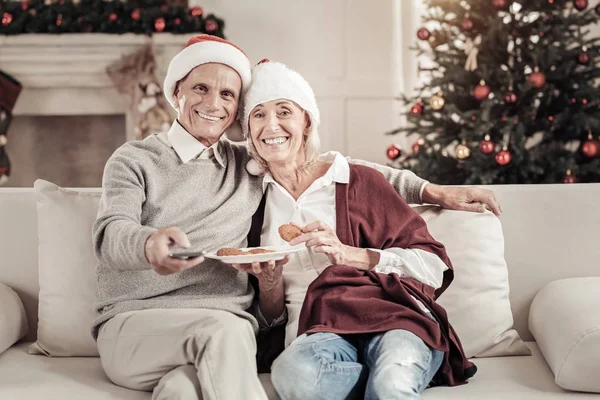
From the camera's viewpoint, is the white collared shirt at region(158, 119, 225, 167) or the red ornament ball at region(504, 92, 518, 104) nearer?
the white collared shirt at region(158, 119, 225, 167)

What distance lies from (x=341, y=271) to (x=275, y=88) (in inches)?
20.8

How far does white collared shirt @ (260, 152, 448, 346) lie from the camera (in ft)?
6.29

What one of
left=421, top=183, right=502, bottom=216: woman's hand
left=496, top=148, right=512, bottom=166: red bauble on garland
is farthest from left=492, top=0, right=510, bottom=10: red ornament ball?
left=421, top=183, right=502, bottom=216: woman's hand

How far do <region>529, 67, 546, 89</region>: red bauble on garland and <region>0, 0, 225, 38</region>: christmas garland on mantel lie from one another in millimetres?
2077

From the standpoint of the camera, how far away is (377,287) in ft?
6.22

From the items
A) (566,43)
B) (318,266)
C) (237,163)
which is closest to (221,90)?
(237,163)

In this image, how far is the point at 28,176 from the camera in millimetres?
5500

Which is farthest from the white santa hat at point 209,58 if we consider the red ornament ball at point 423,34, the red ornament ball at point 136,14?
the red ornament ball at point 136,14

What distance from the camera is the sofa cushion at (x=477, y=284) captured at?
6.72 feet

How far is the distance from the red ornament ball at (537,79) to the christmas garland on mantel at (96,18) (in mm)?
2077

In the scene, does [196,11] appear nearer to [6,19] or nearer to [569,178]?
[6,19]

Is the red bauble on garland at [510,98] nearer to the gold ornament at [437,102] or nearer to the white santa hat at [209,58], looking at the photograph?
the gold ornament at [437,102]

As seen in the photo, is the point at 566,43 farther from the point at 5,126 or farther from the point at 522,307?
the point at 5,126

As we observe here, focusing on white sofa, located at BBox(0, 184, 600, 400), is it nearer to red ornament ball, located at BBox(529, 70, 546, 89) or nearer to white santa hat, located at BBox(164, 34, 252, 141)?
white santa hat, located at BBox(164, 34, 252, 141)
